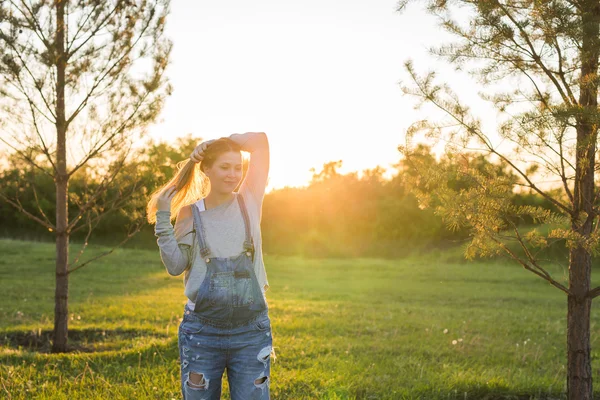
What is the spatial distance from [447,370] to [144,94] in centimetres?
462

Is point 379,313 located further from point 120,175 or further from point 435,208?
point 435,208

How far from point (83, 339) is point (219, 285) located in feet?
19.1

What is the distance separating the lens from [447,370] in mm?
6379

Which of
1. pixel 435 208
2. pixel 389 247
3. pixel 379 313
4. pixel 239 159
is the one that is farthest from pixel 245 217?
pixel 389 247

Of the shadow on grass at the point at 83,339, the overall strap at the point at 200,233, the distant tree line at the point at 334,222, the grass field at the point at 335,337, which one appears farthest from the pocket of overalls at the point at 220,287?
the distant tree line at the point at 334,222

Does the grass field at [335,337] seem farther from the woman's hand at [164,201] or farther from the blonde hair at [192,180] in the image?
the woman's hand at [164,201]

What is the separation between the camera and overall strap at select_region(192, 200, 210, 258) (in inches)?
116

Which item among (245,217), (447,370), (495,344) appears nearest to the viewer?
(245,217)

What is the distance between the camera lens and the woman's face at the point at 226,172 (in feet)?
10.2

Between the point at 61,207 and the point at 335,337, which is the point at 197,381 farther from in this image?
the point at 335,337

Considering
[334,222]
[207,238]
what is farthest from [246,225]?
[334,222]

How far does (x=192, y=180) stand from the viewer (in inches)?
132

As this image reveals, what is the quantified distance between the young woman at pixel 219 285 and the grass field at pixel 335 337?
2269mm

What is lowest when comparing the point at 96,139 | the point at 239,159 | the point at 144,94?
the point at 239,159
